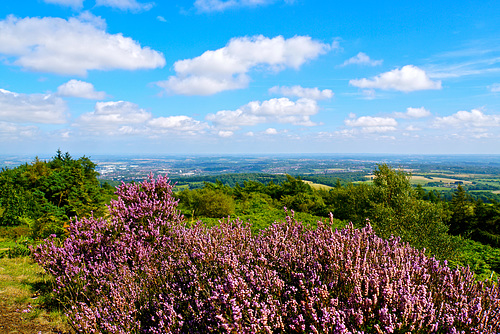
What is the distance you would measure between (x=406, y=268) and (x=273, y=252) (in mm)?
1767

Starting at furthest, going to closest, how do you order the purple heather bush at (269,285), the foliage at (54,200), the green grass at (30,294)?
the foliage at (54,200)
the green grass at (30,294)
the purple heather bush at (269,285)

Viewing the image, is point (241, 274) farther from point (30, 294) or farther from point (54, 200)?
point (54, 200)

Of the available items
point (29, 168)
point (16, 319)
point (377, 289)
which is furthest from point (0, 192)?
point (377, 289)

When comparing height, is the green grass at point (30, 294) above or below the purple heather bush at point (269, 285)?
below

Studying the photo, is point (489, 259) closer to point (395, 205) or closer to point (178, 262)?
point (395, 205)

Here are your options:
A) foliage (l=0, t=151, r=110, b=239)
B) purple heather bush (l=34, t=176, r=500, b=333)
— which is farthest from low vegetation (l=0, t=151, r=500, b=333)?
foliage (l=0, t=151, r=110, b=239)

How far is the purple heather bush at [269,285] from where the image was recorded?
8.98 feet

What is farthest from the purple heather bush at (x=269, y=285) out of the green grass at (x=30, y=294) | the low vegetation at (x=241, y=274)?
the green grass at (x=30, y=294)

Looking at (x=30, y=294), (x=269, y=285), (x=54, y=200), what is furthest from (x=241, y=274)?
(x=54, y=200)

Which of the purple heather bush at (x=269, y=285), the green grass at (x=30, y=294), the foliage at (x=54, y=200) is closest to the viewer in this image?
the purple heather bush at (x=269, y=285)

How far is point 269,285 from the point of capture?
323 centimetres

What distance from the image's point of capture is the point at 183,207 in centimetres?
2494

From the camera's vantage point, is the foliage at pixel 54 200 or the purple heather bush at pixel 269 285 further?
the foliage at pixel 54 200

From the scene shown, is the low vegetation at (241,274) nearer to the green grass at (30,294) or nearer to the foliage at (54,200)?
the green grass at (30,294)
